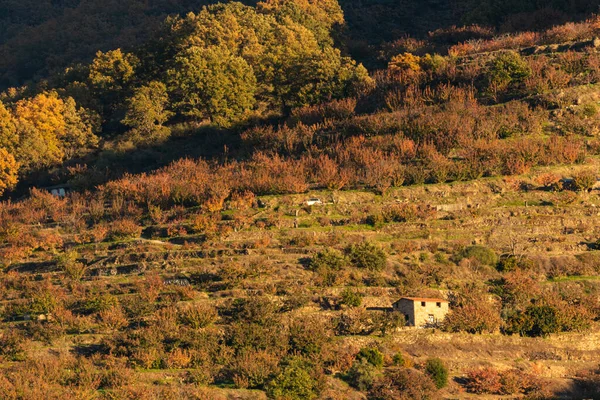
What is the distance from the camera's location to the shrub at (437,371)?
40.5 metres

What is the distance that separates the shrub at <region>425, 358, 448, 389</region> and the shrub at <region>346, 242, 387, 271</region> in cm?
800

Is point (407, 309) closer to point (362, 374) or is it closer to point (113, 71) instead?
→ point (362, 374)

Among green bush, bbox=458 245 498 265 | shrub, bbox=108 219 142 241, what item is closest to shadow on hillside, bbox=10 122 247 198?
shrub, bbox=108 219 142 241

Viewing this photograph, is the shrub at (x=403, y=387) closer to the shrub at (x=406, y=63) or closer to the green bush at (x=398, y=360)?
the green bush at (x=398, y=360)

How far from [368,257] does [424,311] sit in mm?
5226

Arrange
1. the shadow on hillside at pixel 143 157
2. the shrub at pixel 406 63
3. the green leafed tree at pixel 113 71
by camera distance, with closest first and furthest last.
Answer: the shadow on hillside at pixel 143 157 → the shrub at pixel 406 63 → the green leafed tree at pixel 113 71

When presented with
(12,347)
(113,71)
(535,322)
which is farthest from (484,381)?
(113,71)

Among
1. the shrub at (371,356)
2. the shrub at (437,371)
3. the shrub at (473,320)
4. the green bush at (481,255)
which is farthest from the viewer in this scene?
the green bush at (481,255)

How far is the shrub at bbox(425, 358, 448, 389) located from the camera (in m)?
40.5

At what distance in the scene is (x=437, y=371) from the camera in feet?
134

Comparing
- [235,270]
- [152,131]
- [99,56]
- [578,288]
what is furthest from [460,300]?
[99,56]

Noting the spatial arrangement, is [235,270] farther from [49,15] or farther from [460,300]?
[49,15]

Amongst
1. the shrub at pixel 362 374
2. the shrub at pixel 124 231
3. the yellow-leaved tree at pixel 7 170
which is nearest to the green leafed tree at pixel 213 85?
the yellow-leaved tree at pixel 7 170

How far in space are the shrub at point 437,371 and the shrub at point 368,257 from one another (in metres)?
8.00
